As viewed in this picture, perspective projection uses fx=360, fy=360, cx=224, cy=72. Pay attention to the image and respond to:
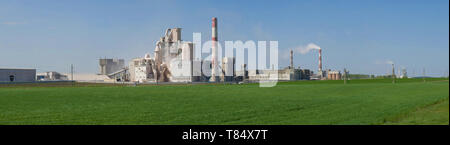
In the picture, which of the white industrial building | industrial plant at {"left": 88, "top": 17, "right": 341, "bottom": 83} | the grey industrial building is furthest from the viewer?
the white industrial building

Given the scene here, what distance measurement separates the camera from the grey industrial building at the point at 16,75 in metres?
69.9

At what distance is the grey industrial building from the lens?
69.9 metres

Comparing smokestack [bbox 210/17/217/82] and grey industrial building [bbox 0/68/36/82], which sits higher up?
smokestack [bbox 210/17/217/82]

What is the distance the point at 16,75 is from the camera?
71.2 meters

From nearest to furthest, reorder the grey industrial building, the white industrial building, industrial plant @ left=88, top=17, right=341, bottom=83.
Result: the grey industrial building, industrial plant @ left=88, top=17, right=341, bottom=83, the white industrial building

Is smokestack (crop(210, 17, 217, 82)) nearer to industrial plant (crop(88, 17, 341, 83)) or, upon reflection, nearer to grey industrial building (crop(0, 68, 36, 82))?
A: industrial plant (crop(88, 17, 341, 83))

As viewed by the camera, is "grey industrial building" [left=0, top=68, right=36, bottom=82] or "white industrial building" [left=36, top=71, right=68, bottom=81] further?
"white industrial building" [left=36, top=71, right=68, bottom=81]

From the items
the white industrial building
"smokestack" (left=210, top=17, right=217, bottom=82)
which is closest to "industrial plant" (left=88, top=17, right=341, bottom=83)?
"smokestack" (left=210, top=17, right=217, bottom=82)

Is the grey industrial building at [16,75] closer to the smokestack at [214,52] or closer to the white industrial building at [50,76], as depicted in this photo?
the smokestack at [214,52]

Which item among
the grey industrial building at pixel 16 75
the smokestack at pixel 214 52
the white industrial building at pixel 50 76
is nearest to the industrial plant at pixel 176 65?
the smokestack at pixel 214 52
